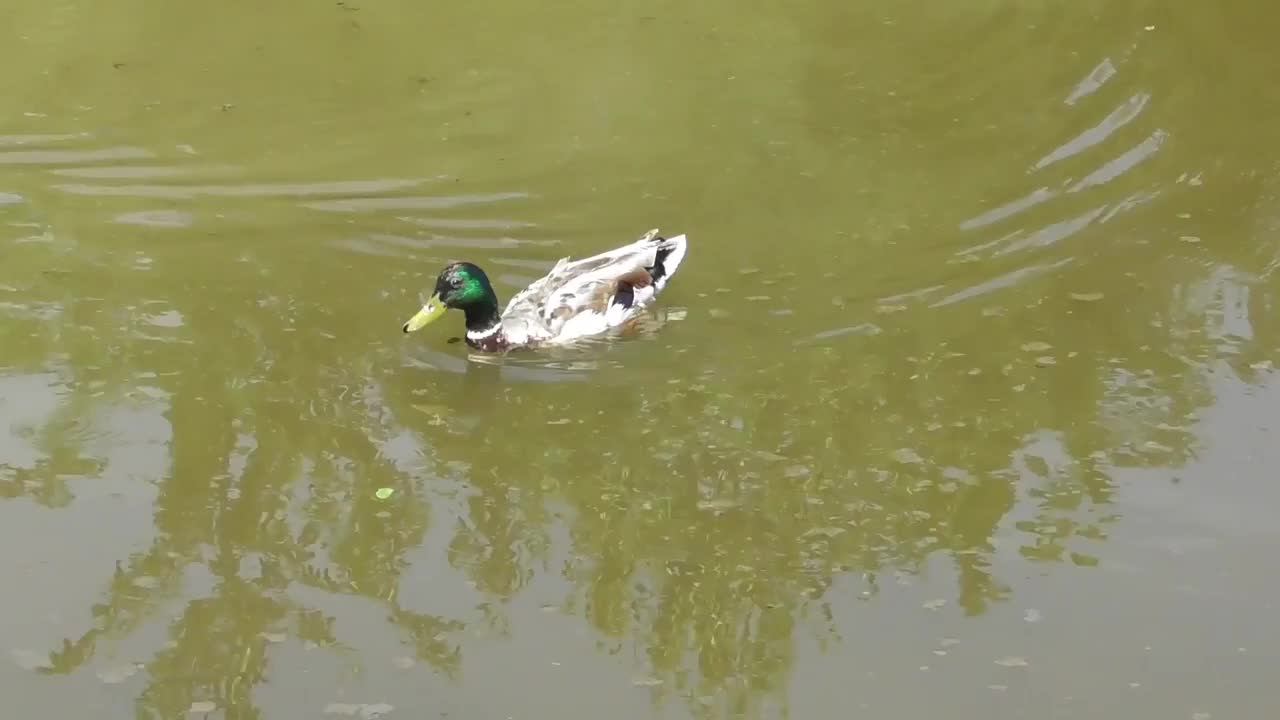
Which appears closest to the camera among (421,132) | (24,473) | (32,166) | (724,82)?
(24,473)

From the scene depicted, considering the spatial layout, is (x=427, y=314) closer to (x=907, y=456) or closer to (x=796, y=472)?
(x=796, y=472)

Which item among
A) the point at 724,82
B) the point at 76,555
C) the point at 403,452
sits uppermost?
the point at 724,82

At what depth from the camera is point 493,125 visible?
400 inches

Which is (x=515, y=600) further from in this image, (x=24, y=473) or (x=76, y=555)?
(x=24, y=473)

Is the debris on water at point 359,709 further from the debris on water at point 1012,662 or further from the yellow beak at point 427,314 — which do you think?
the yellow beak at point 427,314

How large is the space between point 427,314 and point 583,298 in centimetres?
89

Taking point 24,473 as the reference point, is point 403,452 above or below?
above

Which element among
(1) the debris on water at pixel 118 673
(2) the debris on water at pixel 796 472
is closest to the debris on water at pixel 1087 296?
(2) the debris on water at pixel 796 472

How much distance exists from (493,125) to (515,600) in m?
5.38

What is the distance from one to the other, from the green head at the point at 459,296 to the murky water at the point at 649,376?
0.25 metres

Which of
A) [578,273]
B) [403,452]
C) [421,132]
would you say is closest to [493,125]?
[421,132]

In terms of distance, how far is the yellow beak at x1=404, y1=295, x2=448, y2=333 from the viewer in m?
7.35

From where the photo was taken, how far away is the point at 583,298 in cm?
771

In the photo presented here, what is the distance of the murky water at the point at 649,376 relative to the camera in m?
5.29
